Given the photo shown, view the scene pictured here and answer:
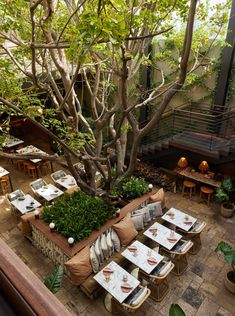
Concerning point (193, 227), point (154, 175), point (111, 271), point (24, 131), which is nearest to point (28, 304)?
point (111, 271)

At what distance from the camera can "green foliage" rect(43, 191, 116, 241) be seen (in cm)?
639

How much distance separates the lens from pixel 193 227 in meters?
7.00

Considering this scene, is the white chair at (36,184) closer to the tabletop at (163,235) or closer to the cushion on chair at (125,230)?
the cushion on chair at (125,230)

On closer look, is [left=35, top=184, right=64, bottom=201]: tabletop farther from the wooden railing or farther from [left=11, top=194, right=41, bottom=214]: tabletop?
the wooden railing

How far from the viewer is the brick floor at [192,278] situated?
218 inches

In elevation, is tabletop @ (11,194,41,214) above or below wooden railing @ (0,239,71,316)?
below

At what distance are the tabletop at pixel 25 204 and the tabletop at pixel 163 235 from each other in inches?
144

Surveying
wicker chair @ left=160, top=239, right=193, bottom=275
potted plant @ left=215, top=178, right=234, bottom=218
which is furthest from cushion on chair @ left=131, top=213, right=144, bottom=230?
potted plant @ left=215, top=178, right=234, bottom=218

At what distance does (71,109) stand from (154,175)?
483 centimetres

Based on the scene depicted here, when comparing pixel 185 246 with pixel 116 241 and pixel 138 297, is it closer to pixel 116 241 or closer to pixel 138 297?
pixel 116 241

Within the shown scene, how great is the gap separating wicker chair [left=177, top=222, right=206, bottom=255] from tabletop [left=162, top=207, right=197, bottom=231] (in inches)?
5.0

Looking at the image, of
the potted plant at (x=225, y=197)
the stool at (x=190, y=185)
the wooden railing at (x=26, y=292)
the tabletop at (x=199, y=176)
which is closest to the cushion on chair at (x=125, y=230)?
the potted plant at (x=225, y=197)

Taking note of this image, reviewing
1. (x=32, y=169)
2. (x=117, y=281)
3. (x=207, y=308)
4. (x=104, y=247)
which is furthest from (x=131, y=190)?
(x=32, y=169)

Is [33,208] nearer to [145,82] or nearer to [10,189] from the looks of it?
[10,189]
